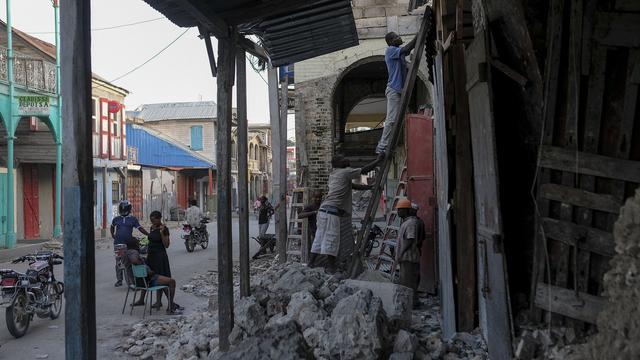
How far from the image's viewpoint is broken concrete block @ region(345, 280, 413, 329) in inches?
202

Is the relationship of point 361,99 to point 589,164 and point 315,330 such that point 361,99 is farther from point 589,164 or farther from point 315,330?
point 589,164

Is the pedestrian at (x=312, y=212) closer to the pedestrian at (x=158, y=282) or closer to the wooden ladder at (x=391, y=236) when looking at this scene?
the wooden ladder at (x=391, y=236)

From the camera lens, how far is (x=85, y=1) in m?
3.16

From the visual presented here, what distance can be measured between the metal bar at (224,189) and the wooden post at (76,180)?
214 centimetres

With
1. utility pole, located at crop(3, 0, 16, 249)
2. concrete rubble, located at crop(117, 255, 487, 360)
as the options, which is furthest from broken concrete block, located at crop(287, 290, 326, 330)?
utility pole, located at crop(3, 0, 16, 249)

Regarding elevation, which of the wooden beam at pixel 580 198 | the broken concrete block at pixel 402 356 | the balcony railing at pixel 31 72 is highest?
the balcony railing at pixel 31 72

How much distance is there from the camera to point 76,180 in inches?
123

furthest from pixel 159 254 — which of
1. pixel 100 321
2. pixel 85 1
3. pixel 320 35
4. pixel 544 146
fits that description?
pixel 544 146

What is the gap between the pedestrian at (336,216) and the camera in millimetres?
7688

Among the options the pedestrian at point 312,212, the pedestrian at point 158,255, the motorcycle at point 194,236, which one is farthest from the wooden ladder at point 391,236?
the motorcycle at point 194,236

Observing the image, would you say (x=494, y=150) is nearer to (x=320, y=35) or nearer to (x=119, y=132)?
(x=320, y=35)

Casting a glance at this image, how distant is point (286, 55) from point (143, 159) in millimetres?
26056

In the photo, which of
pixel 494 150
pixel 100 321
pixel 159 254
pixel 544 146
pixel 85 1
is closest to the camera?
pixel 85 1

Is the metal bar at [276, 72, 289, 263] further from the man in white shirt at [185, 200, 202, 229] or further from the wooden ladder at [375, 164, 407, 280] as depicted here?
the man in white shirt at [185, 200, 202, 229]
